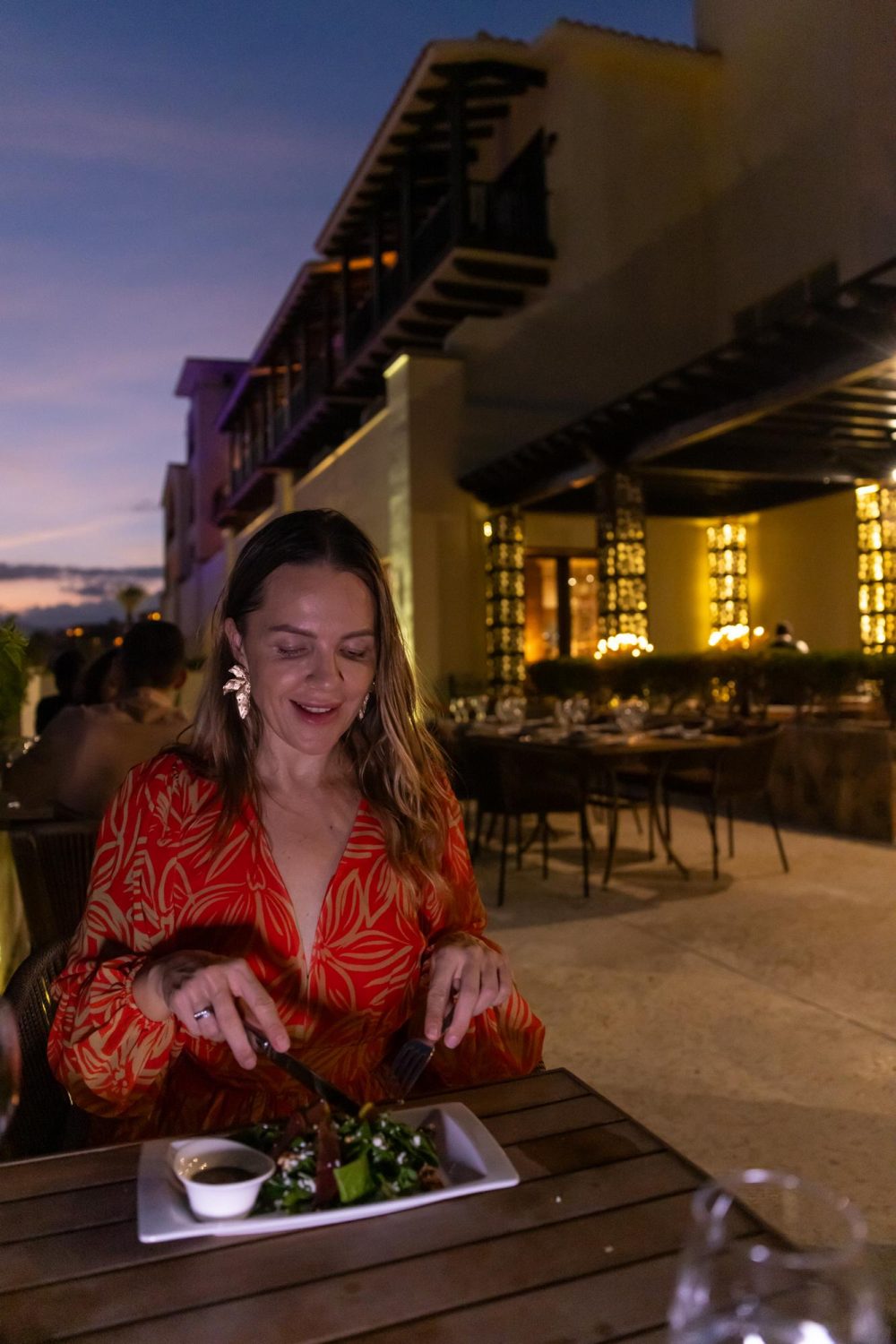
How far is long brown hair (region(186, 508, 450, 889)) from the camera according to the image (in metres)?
1.74

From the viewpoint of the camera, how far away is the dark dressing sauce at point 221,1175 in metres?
1.00

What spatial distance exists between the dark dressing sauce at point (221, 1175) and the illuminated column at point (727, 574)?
15.4m

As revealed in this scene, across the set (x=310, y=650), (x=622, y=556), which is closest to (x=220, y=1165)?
(x=310, y=650)

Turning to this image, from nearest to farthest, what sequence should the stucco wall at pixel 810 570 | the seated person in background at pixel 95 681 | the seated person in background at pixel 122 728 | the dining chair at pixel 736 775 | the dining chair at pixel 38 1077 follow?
the dining chair at pixel 38 1077 → the seated person in background at pixel 122 728 → the seated person in background at pixel 95 681 → the dining chair at pixel 736 775 → the stucco wall at pixel 810 570

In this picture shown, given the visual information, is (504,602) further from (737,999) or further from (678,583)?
(737,999)

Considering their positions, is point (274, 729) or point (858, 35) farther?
point (858, 35)

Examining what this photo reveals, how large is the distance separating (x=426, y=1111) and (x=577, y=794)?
14.4 ft

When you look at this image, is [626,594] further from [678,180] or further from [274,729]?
[274,729]

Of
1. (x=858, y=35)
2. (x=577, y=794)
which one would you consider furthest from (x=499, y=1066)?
(x=858, y=35)

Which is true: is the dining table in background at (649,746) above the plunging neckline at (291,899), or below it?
below

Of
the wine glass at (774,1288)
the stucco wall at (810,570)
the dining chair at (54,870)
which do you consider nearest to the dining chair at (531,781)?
the dining chair at (54,870)

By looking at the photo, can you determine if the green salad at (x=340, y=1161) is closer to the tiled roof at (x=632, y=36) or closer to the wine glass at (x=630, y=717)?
the wine glass at (x=630, y=717)

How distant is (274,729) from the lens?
5.87 ft

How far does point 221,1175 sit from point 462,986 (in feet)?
1.60
